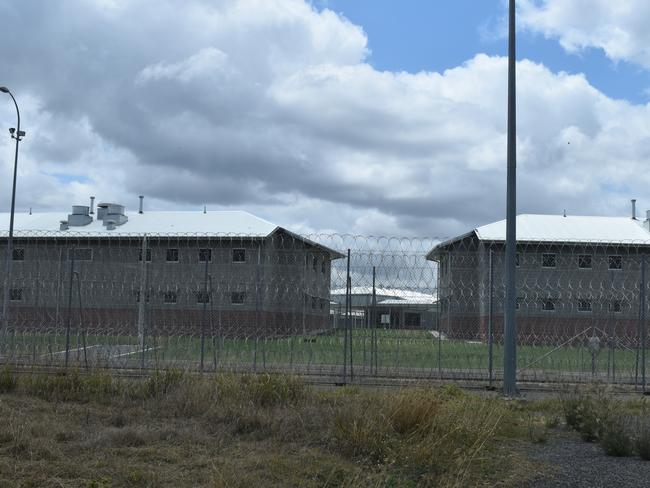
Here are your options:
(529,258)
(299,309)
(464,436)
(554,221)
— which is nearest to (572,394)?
(464,436)

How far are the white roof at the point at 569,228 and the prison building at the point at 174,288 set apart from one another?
14143mm

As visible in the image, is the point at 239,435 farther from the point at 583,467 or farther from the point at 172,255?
the point at 172,255

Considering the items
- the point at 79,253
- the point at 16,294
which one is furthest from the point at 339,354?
the point at 79,253

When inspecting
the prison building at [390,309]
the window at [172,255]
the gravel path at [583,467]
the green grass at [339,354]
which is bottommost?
the gravel path at [583,467]

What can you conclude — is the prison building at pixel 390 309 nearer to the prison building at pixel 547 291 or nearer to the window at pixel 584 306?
the prison building at pixel 547 291

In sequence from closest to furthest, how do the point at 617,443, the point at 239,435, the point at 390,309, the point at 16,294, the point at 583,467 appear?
the point at 583,467 → the point at 617,443 → the point at 239,435 → the point at 390,309 → the point at 16,294

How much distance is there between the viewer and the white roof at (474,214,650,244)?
34.3 metres

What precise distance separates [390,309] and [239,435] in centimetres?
596

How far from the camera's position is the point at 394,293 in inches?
472

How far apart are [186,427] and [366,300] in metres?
5.77

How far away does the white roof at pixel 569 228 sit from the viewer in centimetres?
3431

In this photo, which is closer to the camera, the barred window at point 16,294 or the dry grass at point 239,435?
the dry grass at point 239,435

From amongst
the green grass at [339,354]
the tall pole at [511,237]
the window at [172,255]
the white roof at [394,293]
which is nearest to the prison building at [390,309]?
the white roof at [394,293]

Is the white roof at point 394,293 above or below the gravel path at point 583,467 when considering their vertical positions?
above
